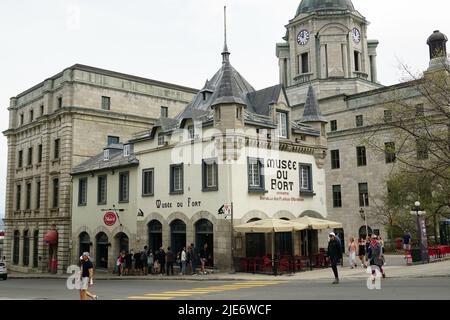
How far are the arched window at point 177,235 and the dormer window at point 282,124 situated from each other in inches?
317

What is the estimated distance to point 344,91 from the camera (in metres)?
56.6

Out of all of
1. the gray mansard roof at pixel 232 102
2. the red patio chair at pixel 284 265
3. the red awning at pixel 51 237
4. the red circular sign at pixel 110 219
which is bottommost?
the red patio chair at pixel 284 265

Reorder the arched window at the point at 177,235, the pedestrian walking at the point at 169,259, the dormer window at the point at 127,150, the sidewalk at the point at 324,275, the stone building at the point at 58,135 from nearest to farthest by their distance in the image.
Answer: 1. the sidewalk at the point at 324,275
2. the pedestrian walking at the point at 169,259
3. the arched window at the point at 177,235
4. the dormer window at the point at 127,150
5. the stone building at the point at 58,135

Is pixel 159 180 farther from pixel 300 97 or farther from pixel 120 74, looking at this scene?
pixel 300 97

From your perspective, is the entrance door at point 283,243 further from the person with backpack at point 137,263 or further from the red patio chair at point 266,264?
the person with backpack at point 137,263

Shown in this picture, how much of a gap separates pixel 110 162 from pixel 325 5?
37335 mm

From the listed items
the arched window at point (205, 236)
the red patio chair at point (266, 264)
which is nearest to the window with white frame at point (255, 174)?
the arched window at point (205, 236)

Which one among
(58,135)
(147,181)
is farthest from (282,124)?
(58,135)

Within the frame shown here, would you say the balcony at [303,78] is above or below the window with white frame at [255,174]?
above

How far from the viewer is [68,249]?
39125mm

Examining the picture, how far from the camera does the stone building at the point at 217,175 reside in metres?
26.4

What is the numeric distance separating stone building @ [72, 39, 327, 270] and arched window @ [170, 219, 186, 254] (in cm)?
6

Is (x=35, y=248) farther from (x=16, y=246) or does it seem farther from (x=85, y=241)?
(x=85, y=241)
